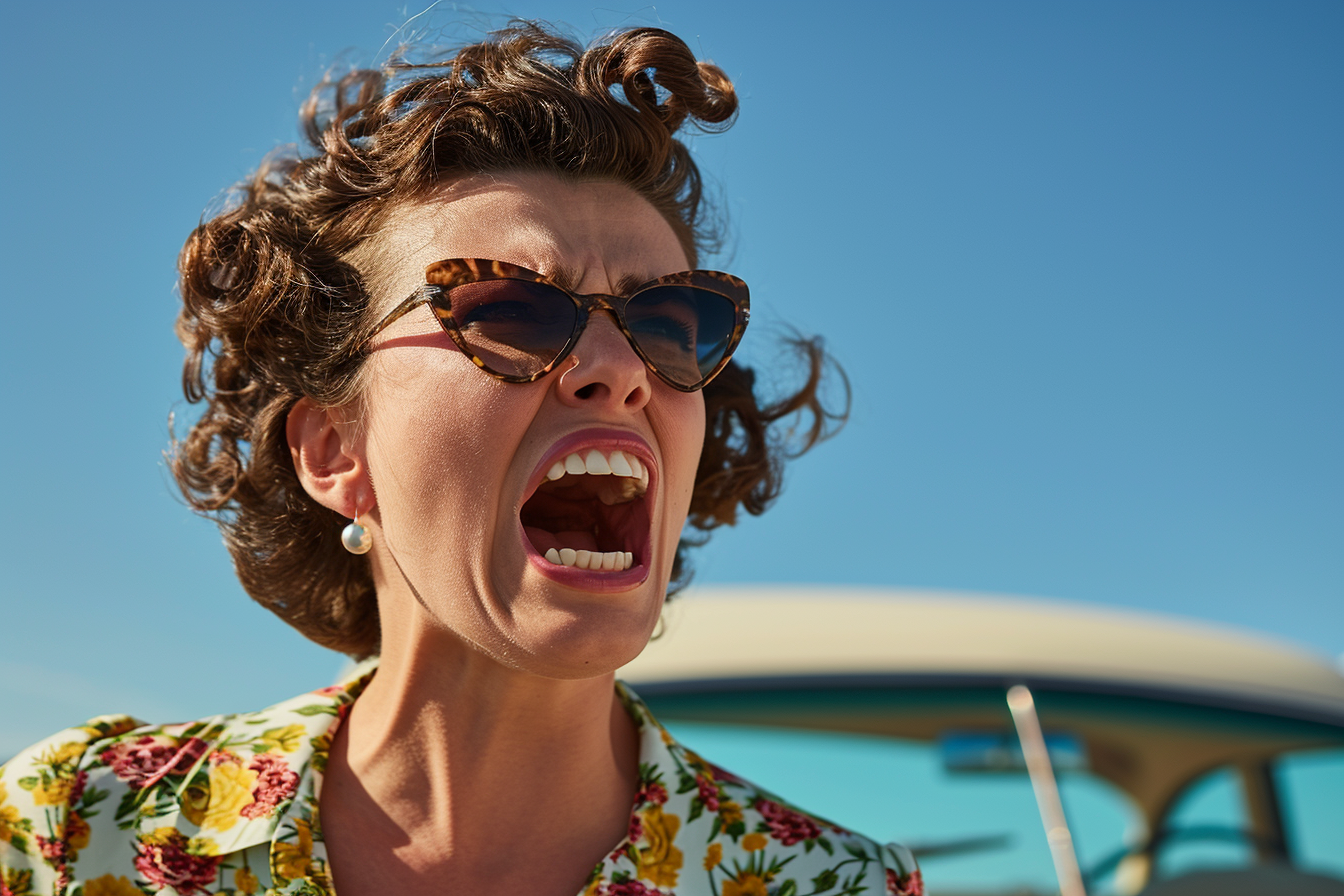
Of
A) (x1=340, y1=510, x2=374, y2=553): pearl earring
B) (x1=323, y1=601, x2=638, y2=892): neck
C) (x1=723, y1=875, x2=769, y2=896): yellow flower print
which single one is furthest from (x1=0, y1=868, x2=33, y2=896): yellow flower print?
(x1=723, y1=875, x2=769, y2=896): yellow flower print

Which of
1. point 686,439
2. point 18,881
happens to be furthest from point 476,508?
point 18,881

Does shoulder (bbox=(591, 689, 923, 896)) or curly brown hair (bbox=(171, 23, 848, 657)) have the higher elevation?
curly brown hair (bbox=(171, 23, 848, 657))

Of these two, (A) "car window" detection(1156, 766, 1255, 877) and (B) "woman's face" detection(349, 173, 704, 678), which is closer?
(B) "woman's face" detection(349, 173, 704, 678)

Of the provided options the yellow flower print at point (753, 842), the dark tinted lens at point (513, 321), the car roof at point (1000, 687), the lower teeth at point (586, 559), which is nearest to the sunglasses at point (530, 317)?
the dark tinted lens at point (513, 321)

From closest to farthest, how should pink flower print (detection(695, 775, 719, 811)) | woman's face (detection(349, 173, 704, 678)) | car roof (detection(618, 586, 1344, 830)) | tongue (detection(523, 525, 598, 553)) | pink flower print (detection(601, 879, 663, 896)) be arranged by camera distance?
woman's face (detection(349, 173, 704, 678))
pink flower print (detection(601, 879, 663, 896))
tongue (detection(523, 525, 598, 553))
pink flower print (detection(695, 775, 719, 811))
car roof (detection(618, 586, 1344, 830))

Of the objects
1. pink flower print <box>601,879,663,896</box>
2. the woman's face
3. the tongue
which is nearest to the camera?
the woman's face

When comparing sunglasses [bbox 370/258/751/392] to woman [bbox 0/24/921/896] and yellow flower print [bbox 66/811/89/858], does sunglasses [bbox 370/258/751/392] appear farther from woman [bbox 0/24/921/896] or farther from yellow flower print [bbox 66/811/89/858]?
yellow flower print [bbox 66/811/89/858]

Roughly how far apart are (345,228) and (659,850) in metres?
1.31

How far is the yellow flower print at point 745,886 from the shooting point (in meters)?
1.91

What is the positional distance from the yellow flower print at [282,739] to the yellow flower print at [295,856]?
0.20 m

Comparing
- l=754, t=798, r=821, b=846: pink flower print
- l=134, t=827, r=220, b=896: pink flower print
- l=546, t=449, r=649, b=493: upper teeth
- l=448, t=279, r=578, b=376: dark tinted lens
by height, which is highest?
l=448, t=279, r=578, b=376: dark tinted lens

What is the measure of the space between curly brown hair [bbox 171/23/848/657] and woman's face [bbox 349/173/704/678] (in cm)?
9

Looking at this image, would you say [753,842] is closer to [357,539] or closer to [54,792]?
[357,539]

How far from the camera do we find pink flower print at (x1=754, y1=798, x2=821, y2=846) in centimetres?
199
